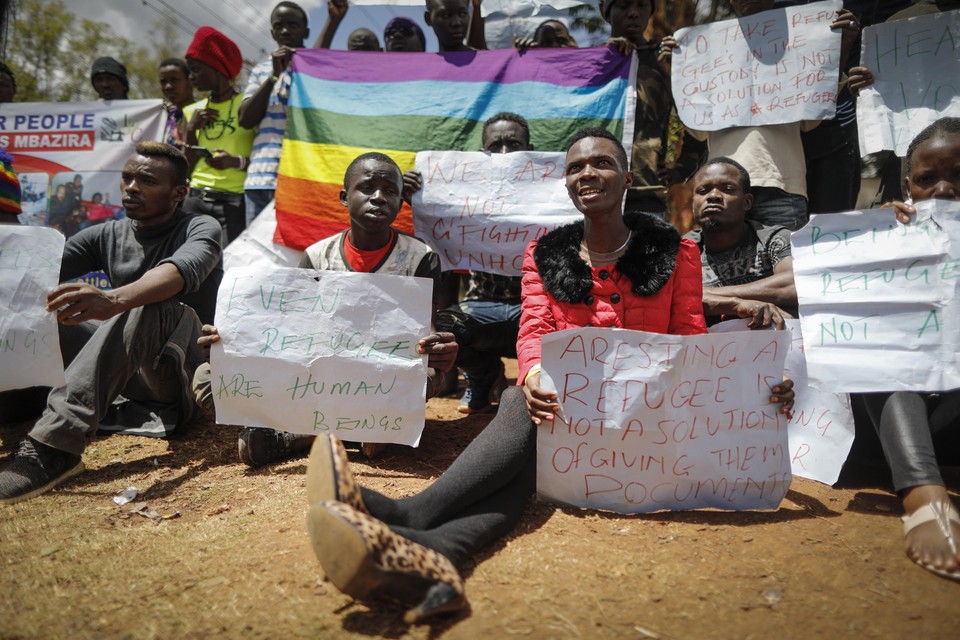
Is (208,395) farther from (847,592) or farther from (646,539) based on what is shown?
(847,592)

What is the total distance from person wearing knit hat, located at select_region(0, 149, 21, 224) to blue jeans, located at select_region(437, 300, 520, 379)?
2.69 m

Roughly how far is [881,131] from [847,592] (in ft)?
9.23

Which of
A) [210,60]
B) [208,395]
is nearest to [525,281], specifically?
[208,395]

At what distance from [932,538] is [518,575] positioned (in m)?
1.39

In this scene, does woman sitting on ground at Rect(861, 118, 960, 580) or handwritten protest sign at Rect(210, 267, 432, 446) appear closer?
woman sitting on ground at Rect(861, 118, 960, 580)

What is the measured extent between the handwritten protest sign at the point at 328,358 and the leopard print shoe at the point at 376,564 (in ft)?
3.76

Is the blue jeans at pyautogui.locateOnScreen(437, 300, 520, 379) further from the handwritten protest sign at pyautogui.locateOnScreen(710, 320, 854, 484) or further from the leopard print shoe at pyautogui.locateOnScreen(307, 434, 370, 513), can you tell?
the leopard print shoe at pyautogui.locateOnScreen(307, 434, 370, 513)

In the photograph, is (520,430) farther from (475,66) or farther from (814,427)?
(475,66)

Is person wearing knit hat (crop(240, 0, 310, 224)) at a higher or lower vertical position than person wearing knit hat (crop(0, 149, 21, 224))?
higher

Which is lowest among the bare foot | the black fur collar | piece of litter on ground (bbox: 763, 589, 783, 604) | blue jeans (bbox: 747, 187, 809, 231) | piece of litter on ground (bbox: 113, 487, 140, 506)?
piece of litter on ground (bbox: 113, 487, 140, 506)

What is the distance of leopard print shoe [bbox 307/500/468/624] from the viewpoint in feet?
5.17

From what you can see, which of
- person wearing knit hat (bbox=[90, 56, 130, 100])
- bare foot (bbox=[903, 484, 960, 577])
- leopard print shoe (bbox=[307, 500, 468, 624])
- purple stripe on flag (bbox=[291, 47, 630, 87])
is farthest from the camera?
person wearing knit hat (bbox=[90, 56, 130, 100])

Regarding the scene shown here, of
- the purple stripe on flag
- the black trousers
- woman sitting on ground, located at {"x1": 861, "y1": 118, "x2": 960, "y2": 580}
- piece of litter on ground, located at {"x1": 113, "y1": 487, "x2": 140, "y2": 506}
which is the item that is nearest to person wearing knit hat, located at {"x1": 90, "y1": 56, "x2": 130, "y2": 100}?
the purple stripe on flag

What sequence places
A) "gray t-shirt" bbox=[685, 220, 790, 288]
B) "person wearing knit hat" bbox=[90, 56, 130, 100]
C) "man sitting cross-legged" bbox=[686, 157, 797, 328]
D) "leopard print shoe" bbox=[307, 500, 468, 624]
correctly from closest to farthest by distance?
"leopard print shoe" bbox=[307, 500, 468, 624]
"man sitting cross-legged" bbox=[686, 157, 797, 328]
"gray t-shirt" bbox=[685, 220, 790, 288]
"person wearing knit hat" bbox=[90, 56, 130, 100]
